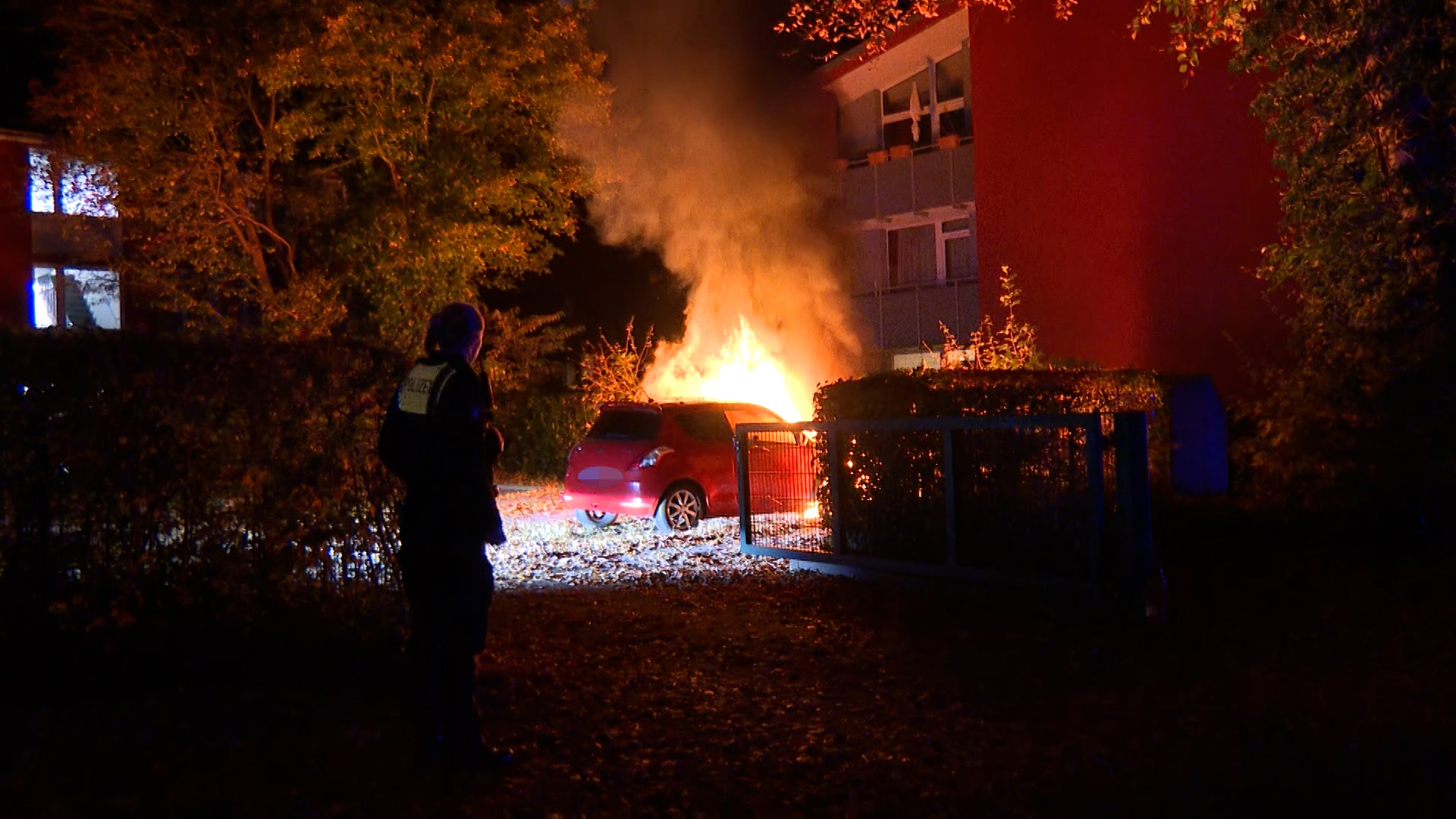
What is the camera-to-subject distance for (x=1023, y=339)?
20266 millimetres

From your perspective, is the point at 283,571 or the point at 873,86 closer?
the point at 283,571

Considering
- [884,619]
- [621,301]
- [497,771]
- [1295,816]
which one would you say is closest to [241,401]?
[497,771]

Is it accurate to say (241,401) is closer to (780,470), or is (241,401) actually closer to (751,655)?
(751,655)

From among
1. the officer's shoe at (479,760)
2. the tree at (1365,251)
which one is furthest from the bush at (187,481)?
the tree at (1365,251)

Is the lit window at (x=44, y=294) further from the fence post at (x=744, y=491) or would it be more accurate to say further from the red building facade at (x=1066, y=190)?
the fence post at (x=744, y=491)

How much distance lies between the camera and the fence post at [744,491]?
1088 centimetres

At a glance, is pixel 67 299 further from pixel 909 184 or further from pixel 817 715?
pixel 817 715

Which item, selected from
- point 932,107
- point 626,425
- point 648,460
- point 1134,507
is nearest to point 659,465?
point 648,460

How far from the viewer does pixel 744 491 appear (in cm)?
→ 1091

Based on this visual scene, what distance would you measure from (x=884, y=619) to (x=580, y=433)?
15.5 meters

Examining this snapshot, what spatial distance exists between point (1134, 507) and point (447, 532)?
4.61 meters

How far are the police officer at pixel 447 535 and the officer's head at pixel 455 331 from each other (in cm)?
6

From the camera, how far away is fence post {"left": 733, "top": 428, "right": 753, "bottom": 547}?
10883mm

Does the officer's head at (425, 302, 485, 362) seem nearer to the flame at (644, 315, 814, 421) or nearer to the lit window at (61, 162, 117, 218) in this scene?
the lit window at (61, 162, 117, 218)
